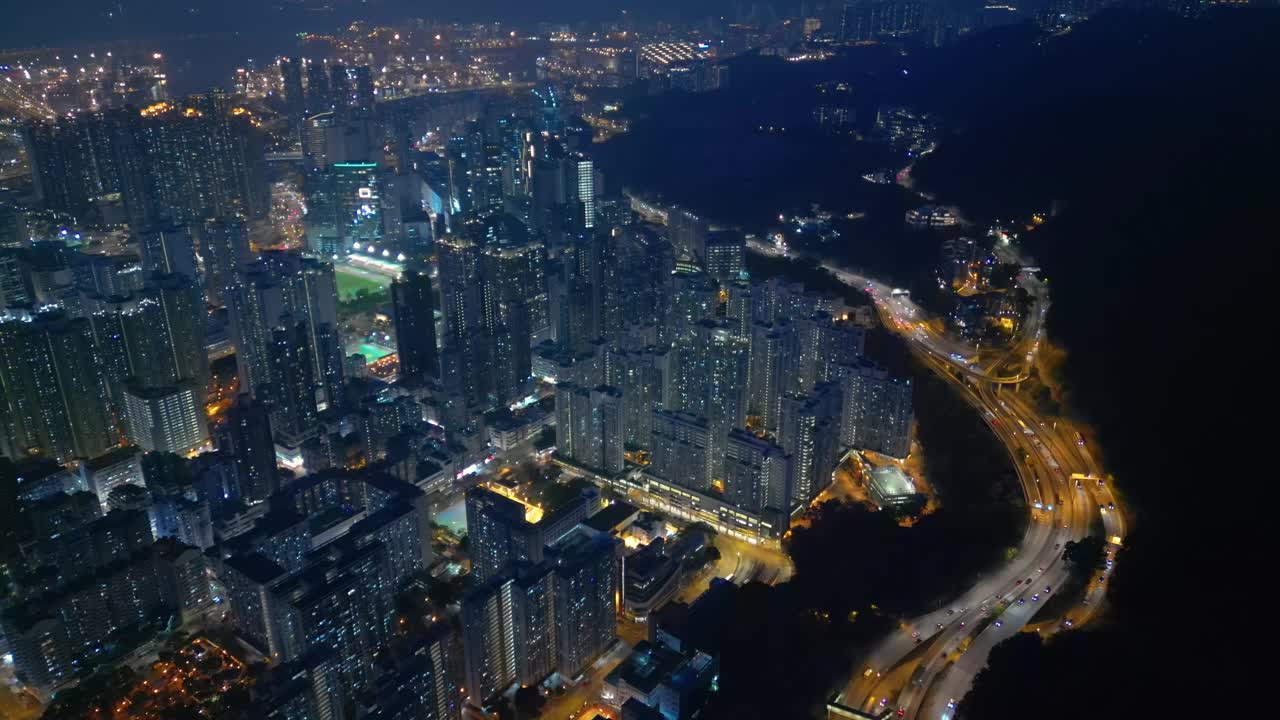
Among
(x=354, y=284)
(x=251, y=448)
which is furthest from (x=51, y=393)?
(x=354, y=284)

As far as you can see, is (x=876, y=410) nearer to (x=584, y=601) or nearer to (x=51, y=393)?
(x=584, y=601)

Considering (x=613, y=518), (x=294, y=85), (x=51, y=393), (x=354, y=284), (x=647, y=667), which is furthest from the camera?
(x=294, y=85)

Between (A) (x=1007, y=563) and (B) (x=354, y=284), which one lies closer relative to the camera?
(A) (x=1007, y=563)

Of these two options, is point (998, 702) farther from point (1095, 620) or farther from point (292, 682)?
point (292, 682)

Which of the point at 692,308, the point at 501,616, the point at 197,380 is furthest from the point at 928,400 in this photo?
the point at 197,380

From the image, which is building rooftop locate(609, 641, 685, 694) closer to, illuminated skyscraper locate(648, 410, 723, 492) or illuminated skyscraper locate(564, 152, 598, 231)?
illuminated skyscraper locate(648, 410, 723, 492)

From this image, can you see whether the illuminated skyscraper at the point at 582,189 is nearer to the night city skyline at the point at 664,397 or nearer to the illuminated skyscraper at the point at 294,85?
the night city skyline at the point at 664,397

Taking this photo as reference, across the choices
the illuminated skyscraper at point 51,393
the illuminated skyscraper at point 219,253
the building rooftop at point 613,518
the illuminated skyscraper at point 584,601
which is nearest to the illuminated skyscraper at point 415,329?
the illuminated skyscraper at point 51,393

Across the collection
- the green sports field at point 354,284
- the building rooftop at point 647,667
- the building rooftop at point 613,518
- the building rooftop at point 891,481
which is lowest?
the building rooftop at point 891,481

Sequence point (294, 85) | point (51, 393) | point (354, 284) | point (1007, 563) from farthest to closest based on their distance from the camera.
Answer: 1. point (294, 85)
2. point (354, 284)
3. point (51, 393)
4. point (1007, 563)
